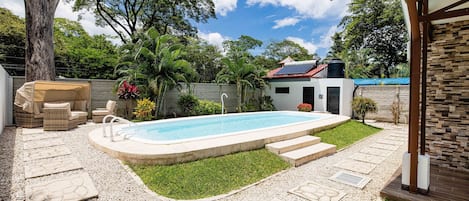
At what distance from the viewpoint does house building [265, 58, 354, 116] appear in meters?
13.6

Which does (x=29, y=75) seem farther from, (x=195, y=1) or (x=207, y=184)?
(x=195, y=1)

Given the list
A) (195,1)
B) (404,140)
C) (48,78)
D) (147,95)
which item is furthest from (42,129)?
(195,1)

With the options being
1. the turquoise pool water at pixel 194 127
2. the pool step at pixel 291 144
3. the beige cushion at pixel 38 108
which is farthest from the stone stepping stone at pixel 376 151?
the beige cushion at pixel 38 108

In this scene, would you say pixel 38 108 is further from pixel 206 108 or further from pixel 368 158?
pixel 368 158

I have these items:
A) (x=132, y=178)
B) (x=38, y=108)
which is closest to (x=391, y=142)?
(x=132, y=178)

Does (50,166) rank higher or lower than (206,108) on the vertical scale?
lower

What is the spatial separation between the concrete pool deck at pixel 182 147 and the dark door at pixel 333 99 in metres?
7.96

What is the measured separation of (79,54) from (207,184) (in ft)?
73.1

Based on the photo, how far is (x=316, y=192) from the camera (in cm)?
396

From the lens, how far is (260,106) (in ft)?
52.4

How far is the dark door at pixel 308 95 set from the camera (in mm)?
14656

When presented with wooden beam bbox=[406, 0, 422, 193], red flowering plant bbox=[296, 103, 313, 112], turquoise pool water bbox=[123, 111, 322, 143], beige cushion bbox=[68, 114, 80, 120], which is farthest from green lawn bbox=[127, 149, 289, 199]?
red flowering plant bbox=[296, 103, 313, 112]

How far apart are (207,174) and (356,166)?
3.43 meters

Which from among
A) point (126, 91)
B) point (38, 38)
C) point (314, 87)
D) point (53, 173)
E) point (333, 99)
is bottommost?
point (53, 173)
